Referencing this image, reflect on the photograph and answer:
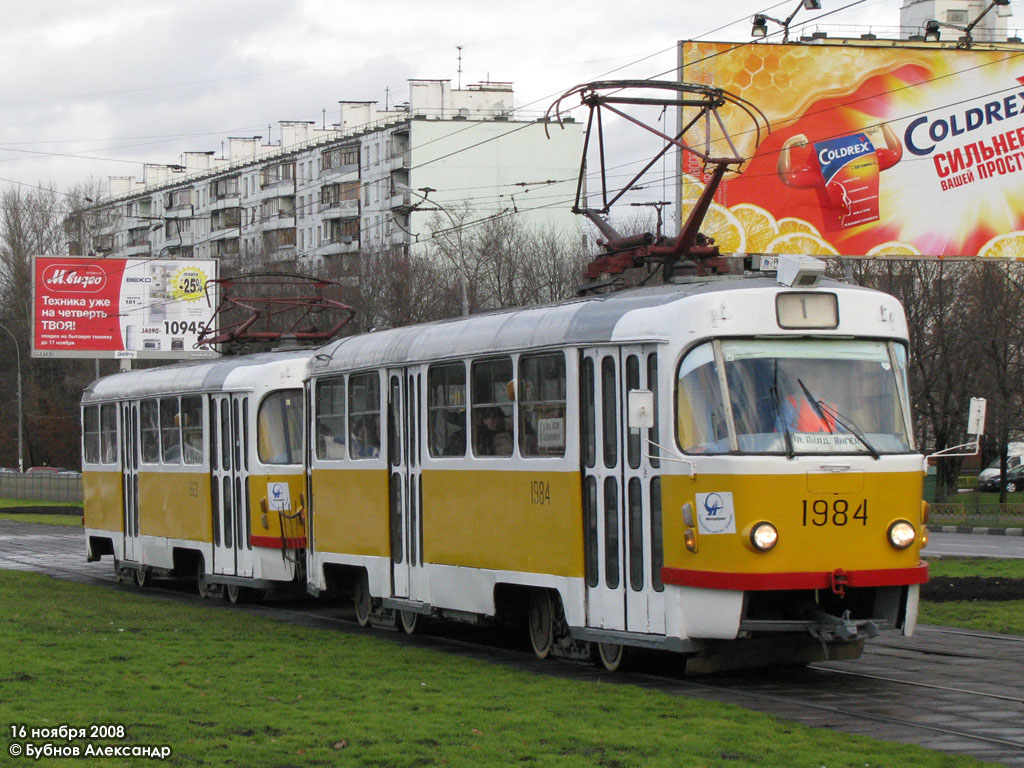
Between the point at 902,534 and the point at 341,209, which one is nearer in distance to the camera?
the point at 902,534

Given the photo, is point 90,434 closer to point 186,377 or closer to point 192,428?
point 186,377

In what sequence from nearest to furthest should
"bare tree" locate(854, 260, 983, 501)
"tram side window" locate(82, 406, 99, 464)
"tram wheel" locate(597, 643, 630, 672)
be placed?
"tram wheel" locate(597, 643, 630, 672) < "tram side window" locate(82, 406, 99, 464) < "bare tree" locate(854, 260, 983, 501)

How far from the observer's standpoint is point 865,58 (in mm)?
33188

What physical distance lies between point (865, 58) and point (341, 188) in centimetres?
6105

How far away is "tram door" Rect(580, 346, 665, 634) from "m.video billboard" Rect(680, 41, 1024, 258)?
2071cm

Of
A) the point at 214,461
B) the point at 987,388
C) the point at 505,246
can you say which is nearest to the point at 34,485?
the point at 505,246

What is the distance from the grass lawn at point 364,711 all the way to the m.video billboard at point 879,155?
20589 mm

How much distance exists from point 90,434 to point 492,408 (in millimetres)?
14546

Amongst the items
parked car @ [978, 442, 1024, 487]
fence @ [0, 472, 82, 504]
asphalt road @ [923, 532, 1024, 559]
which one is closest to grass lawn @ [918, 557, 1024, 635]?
asphalt road @ [923, 532, 1024, 559]

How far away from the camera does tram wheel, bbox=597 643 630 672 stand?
1252 centimetres

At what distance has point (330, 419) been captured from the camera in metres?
17.5

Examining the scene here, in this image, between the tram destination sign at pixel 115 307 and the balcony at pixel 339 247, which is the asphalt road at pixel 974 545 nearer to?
the tram destination sign at pixel 115 307

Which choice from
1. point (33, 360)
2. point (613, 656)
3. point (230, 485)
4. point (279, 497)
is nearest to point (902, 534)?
point (613, 656)

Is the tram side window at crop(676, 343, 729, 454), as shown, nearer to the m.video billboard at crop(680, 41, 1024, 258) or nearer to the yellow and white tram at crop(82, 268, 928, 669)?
the yellow and white tram at crop(82, 268, 928, 669)
